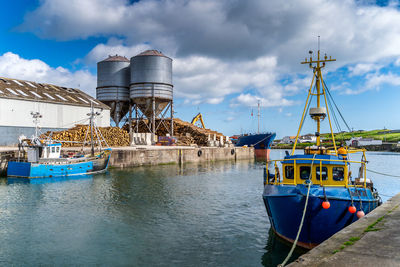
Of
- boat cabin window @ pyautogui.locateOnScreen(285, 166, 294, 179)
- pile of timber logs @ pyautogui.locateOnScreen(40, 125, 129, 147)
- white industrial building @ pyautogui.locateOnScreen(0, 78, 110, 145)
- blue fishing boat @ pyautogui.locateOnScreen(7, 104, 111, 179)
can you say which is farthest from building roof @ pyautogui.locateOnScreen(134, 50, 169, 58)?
boat cabin window @ pyautogui.locateOnScreen(285, 166, 294, 179)

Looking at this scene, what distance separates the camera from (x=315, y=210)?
34.3 ft

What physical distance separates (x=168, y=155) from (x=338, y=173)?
123 ft

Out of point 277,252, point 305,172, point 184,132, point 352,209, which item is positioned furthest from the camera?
point 184,132

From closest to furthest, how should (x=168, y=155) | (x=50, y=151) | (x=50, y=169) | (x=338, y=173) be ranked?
1. (x=338, y=173)
2. (x=50, y=169)
3. (x=50, y=151)
4. (x=168, y=155)

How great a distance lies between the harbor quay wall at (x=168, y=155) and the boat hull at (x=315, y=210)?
3119 cm

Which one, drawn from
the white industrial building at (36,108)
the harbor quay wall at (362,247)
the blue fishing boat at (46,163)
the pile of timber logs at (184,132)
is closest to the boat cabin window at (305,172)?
the harbor quay wall at (362,247)

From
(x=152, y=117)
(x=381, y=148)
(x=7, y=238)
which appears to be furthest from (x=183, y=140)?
(x=381, y=148)

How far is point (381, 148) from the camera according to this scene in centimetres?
11375

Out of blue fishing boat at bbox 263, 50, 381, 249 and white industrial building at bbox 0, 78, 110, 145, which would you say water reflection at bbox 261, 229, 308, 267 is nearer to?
blue fishing boat at bbox 263, 50, 381, 249

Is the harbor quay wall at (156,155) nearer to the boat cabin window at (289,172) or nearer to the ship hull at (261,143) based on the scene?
the ship hull at (261,143)

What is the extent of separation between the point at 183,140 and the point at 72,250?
55.2 m

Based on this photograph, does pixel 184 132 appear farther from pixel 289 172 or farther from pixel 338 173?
pixel 338 173

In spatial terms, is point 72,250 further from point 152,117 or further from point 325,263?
point 152,117

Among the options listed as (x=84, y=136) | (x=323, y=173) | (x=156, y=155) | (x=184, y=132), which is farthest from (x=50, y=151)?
(x=184, y=132)
